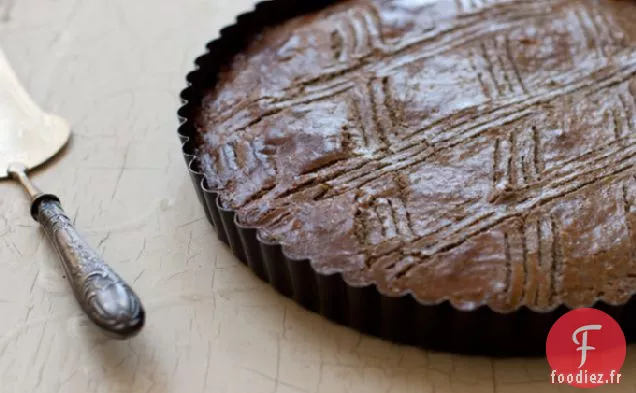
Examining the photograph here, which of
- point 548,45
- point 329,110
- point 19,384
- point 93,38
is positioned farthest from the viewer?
point 93,38

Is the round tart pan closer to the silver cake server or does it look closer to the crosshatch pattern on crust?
the crosshatch pattern on crust

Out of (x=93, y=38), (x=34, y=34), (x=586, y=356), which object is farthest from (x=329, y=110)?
(x=34, y=34)

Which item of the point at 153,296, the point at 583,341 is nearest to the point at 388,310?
the point at 583,341

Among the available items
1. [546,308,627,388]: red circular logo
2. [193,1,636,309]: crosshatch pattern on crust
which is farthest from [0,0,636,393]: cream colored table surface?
[193,1,636,309]: crosshatch pattern on crust

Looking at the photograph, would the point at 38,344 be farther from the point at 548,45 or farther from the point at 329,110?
the point at 548,45

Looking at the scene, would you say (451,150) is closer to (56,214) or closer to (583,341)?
(583,341)

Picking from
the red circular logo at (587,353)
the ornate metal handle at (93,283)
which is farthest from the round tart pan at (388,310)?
the ornate metal handle at (93,283)
